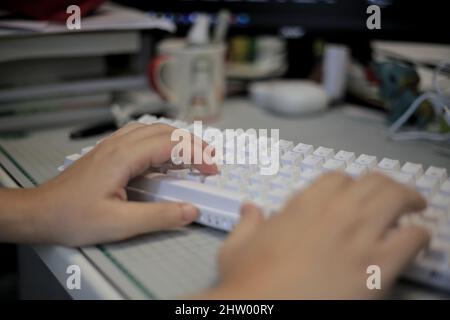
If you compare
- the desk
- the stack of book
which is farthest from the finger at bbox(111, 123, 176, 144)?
the stack of book

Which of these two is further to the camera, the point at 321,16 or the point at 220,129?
the point at 321,16

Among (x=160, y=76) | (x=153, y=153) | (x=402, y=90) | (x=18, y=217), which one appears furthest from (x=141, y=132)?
(x=402, y=90)

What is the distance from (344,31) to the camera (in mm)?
921

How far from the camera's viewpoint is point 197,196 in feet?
1.68

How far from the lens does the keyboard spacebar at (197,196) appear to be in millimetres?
490

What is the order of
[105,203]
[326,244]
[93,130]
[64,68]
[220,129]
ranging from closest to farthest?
1. [326,244]
2. [105,203]
3. [220,129]
4. [93,130]
5. [64,68]

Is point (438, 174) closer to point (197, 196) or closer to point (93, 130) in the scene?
point (197, 196)

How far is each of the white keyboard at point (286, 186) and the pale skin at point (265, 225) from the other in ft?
0.05

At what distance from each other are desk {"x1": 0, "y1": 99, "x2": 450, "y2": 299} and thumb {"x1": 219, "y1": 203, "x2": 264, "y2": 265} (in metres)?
0.03

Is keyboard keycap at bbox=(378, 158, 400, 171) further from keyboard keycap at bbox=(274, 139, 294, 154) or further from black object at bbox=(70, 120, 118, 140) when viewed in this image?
black object at bbox=(70, 120, 118, 140)

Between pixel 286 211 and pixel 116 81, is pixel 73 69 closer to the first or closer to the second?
pixel 116 81

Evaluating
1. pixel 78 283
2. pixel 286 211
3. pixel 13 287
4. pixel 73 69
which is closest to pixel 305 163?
pixel 286 211

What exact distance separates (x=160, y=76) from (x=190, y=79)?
5cm

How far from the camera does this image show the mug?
880 mm
